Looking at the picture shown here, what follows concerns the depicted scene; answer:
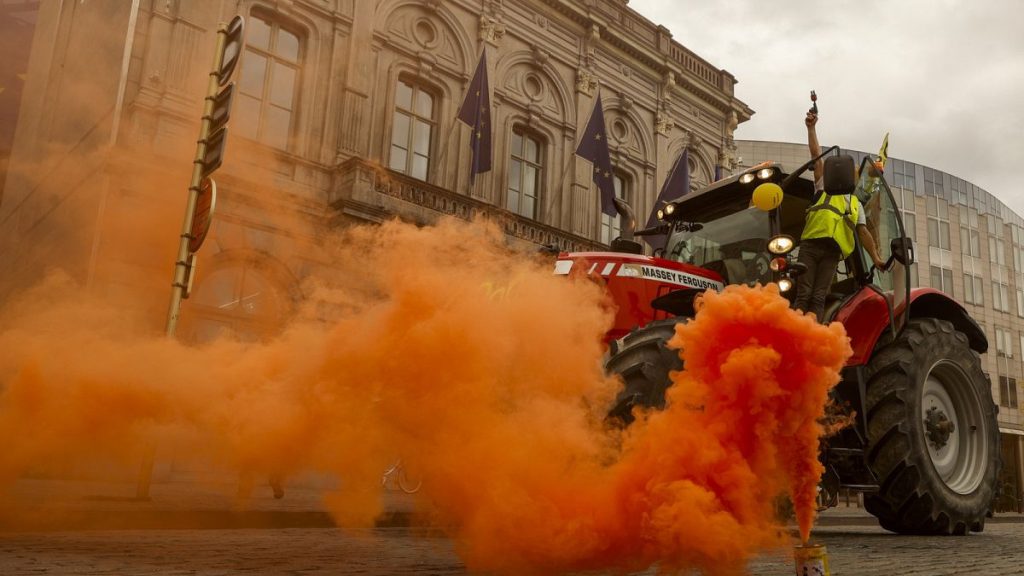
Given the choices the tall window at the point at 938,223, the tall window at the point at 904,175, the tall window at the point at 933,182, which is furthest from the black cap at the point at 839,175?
the tall window at the point at 933,182

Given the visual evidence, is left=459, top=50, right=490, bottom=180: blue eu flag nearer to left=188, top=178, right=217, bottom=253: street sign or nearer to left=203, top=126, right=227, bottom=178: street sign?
left=203, top=126, right=227, bottom=178: street sign

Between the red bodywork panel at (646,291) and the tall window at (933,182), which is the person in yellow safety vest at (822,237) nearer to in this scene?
the red bodywork panel at (646,291)

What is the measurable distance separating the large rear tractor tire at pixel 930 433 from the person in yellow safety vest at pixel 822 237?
0.84 m

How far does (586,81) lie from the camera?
79.0 ft

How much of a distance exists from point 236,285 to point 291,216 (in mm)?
3412

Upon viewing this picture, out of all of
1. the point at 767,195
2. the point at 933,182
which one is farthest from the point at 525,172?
the point at 933,182

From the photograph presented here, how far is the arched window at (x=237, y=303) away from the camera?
753cm

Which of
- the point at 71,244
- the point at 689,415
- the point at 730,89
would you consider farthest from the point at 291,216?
the point at 730,89

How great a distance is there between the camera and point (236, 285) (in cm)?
1215

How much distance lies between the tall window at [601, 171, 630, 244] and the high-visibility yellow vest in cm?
1735

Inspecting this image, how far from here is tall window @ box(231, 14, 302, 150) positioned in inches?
645

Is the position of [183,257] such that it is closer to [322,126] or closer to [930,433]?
[930,433]

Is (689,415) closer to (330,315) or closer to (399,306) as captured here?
(399,306)

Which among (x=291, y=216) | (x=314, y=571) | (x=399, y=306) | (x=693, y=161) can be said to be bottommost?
(x=314, y=571)
